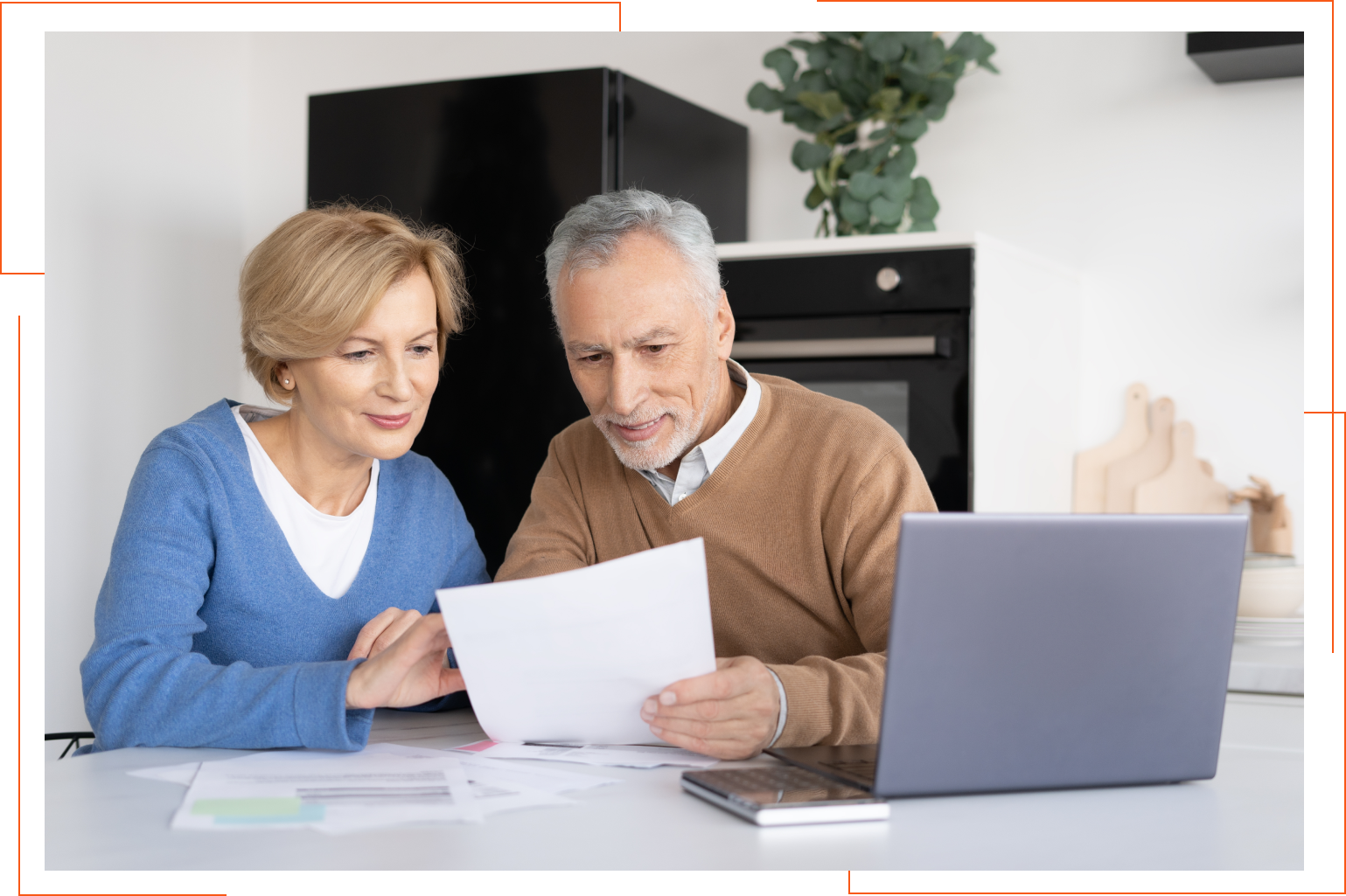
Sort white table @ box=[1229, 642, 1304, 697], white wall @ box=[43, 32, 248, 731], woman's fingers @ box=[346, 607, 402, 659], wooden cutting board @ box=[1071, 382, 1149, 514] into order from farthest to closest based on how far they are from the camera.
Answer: white wall @ box=[43, 32, 248, 731]
wooden cutting board @ box=[1071, 382, 1149, 514]
white table @ box=[1229, 642, 1304, 697]
woman's fingers @ box=[346, 607, 402, 659]

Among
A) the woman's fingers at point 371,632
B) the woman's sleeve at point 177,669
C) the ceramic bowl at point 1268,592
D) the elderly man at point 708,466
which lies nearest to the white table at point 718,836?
the woman's sleeve at point 177,669

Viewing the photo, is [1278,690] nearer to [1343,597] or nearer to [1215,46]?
[1343,597]

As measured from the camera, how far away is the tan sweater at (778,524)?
59.3 inches

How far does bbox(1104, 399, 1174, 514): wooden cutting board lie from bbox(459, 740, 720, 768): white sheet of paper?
162cm

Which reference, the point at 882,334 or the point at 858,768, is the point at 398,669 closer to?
the point at 858,768

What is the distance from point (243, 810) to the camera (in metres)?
0.98

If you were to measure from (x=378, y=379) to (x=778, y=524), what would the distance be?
53 centimetres

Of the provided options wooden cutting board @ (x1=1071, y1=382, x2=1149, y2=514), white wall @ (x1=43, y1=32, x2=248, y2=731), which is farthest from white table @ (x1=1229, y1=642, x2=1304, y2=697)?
white wall @ (x1=43, y1=32, x2=248, y2=731)

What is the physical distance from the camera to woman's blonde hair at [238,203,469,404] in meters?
1.52

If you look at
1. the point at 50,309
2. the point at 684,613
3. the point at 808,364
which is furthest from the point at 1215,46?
the point at 50,309

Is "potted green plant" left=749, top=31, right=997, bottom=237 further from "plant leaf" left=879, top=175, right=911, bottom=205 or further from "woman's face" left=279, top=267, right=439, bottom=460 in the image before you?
"woman's face" left=279, top=267, right=439, bottom=460

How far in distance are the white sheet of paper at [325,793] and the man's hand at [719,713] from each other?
0.63ft

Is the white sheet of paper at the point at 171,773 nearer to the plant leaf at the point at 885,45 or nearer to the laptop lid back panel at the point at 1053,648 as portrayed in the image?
the laptop lid back panel at the point at 1053,648

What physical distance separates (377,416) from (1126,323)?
5.60 feet
